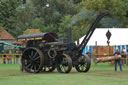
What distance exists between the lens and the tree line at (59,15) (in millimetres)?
59344

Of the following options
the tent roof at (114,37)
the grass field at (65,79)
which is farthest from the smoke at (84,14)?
the grass field at (65,79)

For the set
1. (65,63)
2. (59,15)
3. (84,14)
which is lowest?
(65,63)

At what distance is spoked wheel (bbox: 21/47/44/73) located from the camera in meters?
21.6

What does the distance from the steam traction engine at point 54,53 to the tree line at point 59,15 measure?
28633 millimetres

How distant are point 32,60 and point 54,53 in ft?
4.92

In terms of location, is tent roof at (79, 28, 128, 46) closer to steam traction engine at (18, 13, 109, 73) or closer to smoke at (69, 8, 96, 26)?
steam traction engine at (18, 13, 109, 73)

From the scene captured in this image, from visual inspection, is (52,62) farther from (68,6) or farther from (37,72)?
(68,6)

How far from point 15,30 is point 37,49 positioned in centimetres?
5662

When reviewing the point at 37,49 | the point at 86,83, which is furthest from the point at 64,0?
the point at 86,83

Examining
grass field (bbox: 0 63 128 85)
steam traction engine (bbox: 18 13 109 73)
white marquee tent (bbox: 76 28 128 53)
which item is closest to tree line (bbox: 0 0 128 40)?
white marquee tent (bbox: 76 28 128 53)

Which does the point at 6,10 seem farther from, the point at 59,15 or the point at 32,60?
the point at 32,60

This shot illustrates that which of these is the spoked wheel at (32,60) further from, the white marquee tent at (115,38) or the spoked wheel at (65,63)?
the white marquee tent at (115,38)

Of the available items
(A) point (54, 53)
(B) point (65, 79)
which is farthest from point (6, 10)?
(B) point (65, 79)

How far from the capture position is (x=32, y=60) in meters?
22.2
